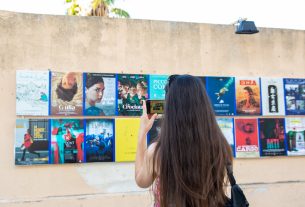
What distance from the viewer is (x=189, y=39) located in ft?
22.1

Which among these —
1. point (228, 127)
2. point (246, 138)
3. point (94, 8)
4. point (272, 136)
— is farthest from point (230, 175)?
point (94, 8)

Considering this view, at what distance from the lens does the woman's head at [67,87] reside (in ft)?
19.6

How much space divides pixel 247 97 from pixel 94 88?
2.57 meters

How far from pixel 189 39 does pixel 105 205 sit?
2958 millimetres

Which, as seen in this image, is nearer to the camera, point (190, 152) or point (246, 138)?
point (190, 152)

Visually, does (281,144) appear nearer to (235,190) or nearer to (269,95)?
(269,95)

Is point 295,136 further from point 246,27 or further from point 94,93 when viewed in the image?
point 94,93

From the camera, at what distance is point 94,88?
20.1 ft

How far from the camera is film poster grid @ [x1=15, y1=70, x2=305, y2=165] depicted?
5.84 m

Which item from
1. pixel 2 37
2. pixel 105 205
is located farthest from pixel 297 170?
pixel 2 37

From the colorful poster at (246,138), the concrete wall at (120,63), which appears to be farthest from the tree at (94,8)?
the colorful poster at (246,138)

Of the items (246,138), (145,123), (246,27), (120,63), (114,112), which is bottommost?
(246,138)

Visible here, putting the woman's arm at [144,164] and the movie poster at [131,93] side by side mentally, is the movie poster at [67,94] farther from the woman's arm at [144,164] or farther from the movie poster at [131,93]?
the woman's arm at [144,164]

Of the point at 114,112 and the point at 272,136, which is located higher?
the point at 114,112
